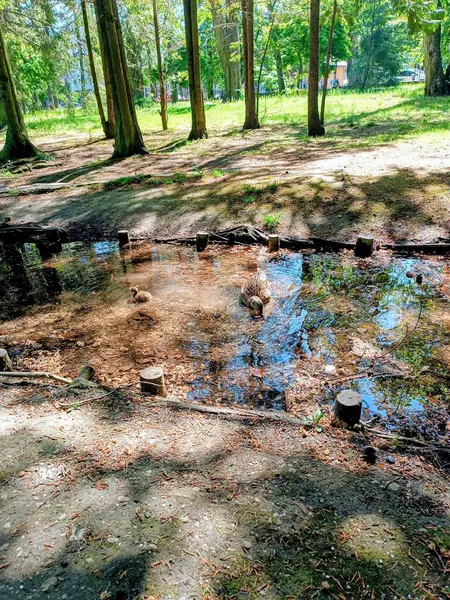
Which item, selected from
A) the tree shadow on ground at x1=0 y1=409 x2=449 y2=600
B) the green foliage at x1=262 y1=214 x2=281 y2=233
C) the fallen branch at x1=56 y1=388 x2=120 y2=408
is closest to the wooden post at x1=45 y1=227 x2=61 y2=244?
the green foliage at x1=262 y1=214 x2=281 y2=233

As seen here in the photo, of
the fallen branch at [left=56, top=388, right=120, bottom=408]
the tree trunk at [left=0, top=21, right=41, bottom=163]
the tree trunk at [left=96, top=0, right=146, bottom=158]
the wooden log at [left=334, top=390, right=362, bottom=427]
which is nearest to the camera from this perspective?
the wooden log at [left=334, top=390, right=362, bottom=427]

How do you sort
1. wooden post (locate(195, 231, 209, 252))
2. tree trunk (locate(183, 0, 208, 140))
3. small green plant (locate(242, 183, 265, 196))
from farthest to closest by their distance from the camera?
1. tree trunk (locate(183, 0, 208, 140))
2. small green plant (locate(242, 183, 265, 196))
3. wooden post (locate(195, 231, 209, 252))

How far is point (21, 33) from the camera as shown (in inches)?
678

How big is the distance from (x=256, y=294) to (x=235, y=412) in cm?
266

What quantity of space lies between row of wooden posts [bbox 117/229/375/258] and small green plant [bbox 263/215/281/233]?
26 centimetres

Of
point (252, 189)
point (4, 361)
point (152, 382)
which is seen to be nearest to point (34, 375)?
point (4, 361)

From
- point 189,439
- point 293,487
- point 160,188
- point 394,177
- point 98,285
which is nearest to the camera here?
point 293,487

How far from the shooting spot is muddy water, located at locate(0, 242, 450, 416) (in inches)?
179

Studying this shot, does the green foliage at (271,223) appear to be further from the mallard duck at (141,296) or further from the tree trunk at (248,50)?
the tree trunk at (248,50)

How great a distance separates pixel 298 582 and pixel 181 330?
3774mm

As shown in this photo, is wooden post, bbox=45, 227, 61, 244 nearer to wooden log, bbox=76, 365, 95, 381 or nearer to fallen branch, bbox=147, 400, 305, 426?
wooden log, bbox=76, 365, 95, 381

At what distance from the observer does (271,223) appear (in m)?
9.27

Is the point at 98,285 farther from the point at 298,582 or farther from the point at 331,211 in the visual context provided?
the point at 298,582

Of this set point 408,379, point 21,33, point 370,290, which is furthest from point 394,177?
point 21,33
